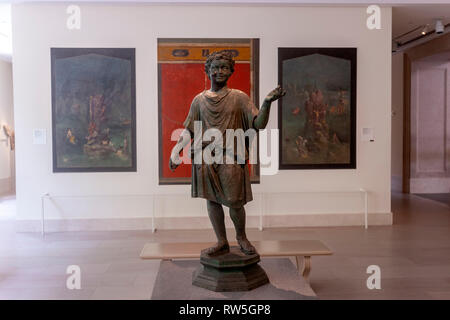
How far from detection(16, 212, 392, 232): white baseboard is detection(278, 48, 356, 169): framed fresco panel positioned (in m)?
1.00

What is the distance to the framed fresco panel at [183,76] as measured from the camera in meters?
8.05

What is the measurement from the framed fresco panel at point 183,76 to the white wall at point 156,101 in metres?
0.14

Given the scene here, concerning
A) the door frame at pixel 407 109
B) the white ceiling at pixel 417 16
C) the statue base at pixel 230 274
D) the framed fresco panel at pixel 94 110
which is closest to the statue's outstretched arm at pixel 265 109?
the statue base at pixel 230 274

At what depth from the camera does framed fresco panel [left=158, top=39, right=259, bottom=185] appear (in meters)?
8.05

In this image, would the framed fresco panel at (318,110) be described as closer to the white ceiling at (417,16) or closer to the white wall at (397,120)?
the white ceiling at (417,16)

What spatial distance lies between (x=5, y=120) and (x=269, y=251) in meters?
11.9

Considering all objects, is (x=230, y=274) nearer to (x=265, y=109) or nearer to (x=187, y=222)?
(x=265, y=109)

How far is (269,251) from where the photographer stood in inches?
187

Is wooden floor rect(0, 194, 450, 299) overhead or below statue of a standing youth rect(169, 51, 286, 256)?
below

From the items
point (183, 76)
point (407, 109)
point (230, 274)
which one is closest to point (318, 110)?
point (183, 76)

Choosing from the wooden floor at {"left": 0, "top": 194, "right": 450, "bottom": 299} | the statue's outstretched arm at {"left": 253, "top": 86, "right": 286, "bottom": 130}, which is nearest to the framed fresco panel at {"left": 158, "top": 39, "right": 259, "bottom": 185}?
the wooden floor at {"left": 0, "top": 194, "right": 450, "bottom": 299}

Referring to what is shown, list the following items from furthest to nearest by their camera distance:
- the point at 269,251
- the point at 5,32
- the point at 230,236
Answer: the point at 5,32 → the point at 230,236 → the point at 269,251

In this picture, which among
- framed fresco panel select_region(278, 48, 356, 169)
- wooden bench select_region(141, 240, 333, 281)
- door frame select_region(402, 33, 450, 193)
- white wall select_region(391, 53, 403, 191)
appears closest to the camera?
wooden bench select_region(141, 240, 333, 281)

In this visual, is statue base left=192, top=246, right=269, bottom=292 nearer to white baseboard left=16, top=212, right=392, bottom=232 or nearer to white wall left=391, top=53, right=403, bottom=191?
white baseboard left=16, top=212, right=392, bottom=232
